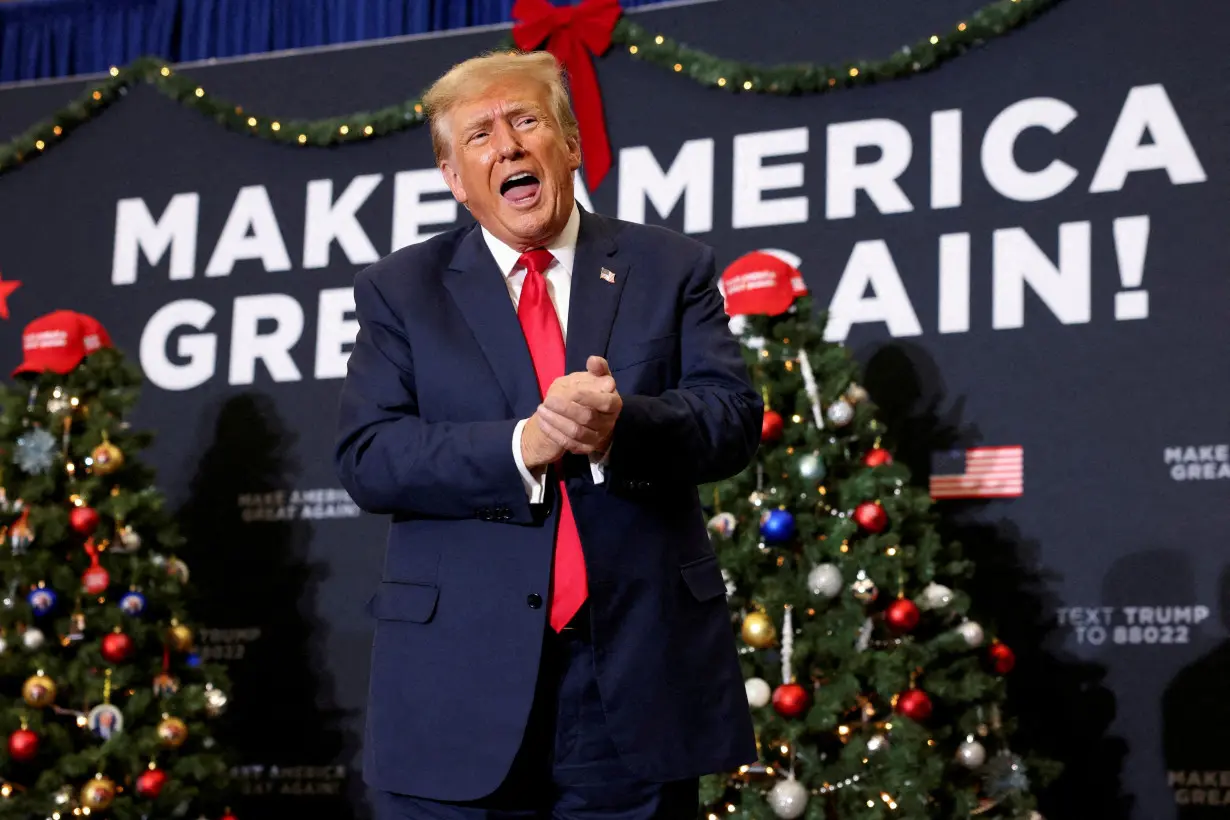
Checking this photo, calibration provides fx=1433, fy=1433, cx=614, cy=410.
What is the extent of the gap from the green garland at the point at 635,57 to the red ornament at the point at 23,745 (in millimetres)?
2461

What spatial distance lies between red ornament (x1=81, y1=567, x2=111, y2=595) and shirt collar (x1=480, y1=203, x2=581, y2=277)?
280cm

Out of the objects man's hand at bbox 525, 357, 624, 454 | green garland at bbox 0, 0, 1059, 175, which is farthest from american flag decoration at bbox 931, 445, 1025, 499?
man's hand at bbox 525, 357, 624, 454

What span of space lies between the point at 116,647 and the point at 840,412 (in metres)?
2.17

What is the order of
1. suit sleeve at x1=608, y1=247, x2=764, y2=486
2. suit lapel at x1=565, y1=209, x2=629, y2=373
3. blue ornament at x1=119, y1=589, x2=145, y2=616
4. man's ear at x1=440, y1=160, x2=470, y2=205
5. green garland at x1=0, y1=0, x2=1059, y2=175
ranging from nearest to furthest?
suit sleeve at x1=608, y1=247, x2=764, y2=486 → suit lapel at x1=565, y1=209, x2=629, y2=373 → man's ear at x1=440, y1=160, x2=470, y2=205 → blue ornament at x1=119, y1=589, x2=145, y2=616 → green garland at x1=0, y1=0, x2=1059, y2=175

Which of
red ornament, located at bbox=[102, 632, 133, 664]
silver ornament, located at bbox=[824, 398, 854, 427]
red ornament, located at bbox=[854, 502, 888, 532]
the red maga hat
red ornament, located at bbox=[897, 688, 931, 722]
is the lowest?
red ornament, located at bbox=[897, 688, 931, 722]

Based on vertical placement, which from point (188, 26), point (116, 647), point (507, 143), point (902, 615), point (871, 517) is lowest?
point (116, 647)

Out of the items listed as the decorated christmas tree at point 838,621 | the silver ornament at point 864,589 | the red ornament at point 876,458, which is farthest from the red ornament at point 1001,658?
the red ornament at point 876,458

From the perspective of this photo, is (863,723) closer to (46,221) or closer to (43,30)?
(46,221)

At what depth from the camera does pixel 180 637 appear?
4.32 m

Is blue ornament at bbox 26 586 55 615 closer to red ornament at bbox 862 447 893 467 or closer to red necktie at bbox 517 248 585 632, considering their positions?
red ornament at bbox 862 447 893 467

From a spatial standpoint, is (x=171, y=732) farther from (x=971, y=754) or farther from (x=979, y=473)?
(x=979, y=473)

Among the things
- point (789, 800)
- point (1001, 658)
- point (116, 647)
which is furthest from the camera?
point (116, 647)

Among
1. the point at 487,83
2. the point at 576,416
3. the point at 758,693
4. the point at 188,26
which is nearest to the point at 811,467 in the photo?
the point at 758,693

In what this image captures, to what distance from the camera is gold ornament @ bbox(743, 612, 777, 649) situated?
3.59m
